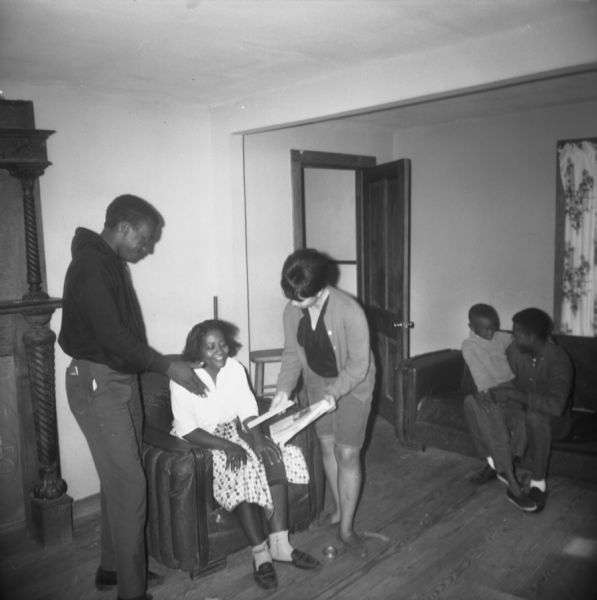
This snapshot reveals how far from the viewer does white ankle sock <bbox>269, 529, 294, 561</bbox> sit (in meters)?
2.65

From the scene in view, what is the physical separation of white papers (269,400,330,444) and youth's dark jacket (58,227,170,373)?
63 cm

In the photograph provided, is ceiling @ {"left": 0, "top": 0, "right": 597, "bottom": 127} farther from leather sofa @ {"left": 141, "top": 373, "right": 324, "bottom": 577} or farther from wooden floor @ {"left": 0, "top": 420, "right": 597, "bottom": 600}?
wooden floor @ {"left": 0, "top": 420, "right": 597, "bottom": 600}

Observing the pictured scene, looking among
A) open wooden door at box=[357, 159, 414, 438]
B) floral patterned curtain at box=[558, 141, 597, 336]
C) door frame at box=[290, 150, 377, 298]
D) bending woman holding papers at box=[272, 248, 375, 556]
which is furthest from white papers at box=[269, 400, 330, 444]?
floral patterned curtain at box=[558, 141, 597, 336]

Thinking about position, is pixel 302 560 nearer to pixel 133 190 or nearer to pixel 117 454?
pixel 117 454

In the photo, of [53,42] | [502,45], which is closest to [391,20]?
[502,45]

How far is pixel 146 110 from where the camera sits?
132 inches

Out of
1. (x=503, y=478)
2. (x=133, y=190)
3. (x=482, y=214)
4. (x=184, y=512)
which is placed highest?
(x=133, y=190)

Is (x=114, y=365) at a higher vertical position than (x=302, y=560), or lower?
higher

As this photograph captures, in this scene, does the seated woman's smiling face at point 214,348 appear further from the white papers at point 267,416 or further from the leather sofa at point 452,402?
the leather sofa at point 452,402

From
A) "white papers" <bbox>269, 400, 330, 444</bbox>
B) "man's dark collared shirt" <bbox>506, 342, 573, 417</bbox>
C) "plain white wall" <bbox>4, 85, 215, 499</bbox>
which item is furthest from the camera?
"man's dark collared shirt" <bbox>506, 342, 573, 417</bbox>

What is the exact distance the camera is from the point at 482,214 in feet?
15.0

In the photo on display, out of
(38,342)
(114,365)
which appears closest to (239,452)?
(114,365)

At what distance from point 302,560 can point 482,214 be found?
3065mm

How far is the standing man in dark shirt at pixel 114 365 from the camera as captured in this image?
7.07ft
